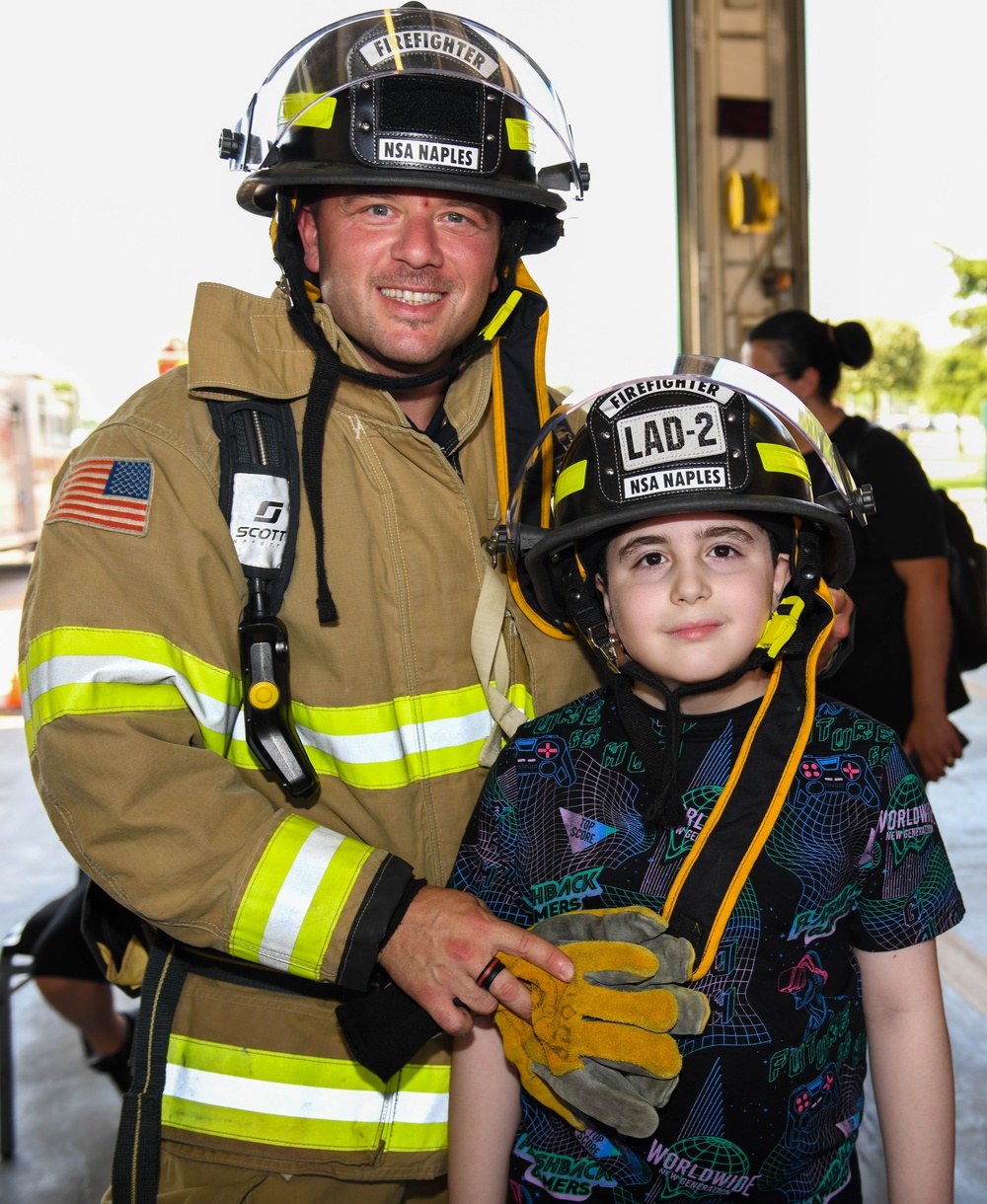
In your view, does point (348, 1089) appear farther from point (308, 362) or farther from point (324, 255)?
point (324, 255)

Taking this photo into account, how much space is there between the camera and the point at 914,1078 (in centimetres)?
143

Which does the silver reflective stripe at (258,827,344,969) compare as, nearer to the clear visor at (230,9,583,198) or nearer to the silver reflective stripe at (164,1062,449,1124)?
the silver reflective stripe at (164,1062,449,1124)

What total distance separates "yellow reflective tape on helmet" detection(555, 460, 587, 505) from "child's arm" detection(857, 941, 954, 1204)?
0.79 metres

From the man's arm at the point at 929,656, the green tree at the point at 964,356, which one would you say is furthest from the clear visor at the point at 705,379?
the green tree at the point at 964,356

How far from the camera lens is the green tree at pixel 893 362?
7.03 m

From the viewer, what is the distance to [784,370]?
3768 millimetres

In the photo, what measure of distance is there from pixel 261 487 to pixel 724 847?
0.83m

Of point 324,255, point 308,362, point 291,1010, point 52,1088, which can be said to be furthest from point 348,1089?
point 52,1088

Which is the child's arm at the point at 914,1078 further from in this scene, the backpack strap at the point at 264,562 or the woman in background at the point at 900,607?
the woman in background at the point at 900,607

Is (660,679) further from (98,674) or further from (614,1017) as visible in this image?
(98,674)

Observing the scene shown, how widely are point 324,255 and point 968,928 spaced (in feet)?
12.0

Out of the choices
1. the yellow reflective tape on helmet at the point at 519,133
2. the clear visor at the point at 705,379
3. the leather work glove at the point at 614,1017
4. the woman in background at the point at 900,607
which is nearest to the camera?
the leather work glove at the point at 614,1017

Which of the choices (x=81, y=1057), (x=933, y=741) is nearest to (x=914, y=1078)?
(x=933, y=741)

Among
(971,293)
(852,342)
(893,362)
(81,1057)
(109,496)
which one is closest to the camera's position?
(109,496)
